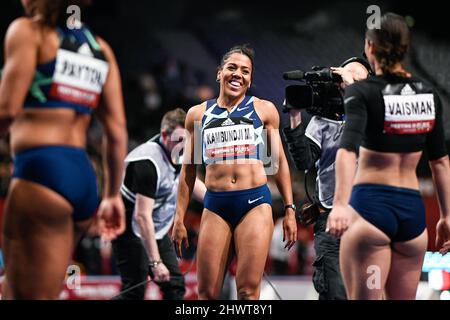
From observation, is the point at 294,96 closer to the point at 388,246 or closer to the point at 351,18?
the point at 388,246

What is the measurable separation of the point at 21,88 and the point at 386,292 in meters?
2.08

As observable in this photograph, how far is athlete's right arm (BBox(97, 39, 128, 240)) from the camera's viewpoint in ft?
11.2

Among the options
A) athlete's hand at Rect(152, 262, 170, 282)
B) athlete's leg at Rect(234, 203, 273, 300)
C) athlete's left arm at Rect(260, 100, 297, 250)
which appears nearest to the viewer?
athlete's leg at Rect(234, 203, 273, 300)

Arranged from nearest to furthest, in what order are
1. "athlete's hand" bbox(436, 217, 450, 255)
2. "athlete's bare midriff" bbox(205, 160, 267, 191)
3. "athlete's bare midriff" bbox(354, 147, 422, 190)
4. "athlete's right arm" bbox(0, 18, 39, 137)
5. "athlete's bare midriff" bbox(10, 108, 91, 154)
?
"athlete's right arm" bbox(0, 18, 39, 137) < "athlete's bare midriff" bbox(10, 108, 91, 154) < "athlete's bare midriff" bbox(354, 147, 422, 190) < "athlete's hand" bbox(436, 217, 450, 255) < "athlete's bare midriff" bbox(205, 160, 267, 191)

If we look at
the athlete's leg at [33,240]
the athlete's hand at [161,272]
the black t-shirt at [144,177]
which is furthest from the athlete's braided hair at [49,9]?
the athlete's hand at [161,272]

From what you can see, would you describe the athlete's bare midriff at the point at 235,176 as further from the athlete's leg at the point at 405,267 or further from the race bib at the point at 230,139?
the athlete's leg at the point at 405,267

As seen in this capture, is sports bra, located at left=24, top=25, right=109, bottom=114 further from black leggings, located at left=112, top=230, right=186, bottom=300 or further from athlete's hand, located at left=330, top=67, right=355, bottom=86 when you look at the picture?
black leggings, located at left=112, top=230, right=186, bottom=300

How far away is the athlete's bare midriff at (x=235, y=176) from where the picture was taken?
4.90 meters

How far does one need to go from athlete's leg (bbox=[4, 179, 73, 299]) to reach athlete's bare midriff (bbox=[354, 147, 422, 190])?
1523mm

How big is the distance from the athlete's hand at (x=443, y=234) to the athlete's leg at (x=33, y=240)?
202 cm

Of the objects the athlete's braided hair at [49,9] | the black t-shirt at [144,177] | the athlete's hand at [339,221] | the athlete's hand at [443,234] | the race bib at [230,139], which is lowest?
the athlete's hand at [443,234]

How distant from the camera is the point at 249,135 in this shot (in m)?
4.95

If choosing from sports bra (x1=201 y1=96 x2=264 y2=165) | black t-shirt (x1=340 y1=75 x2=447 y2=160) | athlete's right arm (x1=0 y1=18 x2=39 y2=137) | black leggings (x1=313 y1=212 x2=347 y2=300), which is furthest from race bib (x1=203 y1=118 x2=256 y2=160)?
athlete's right arm (x1=0 y1=18 x2=39 y2=137)
